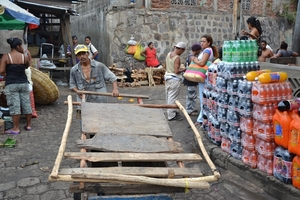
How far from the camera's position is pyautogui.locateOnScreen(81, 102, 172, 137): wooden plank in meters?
Result: 3.27

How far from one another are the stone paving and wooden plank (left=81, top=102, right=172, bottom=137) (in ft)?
3.33

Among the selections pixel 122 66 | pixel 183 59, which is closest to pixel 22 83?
pixel 122 66

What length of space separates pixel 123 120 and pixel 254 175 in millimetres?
2094

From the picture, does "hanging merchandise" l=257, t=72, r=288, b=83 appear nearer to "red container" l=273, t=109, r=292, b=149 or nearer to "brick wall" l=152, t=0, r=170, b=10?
"red container" l=273, t=109, r=292, b=149

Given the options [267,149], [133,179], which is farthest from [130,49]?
[133,179]

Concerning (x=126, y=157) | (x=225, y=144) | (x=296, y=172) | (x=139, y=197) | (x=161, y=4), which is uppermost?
(x=161, y=4)

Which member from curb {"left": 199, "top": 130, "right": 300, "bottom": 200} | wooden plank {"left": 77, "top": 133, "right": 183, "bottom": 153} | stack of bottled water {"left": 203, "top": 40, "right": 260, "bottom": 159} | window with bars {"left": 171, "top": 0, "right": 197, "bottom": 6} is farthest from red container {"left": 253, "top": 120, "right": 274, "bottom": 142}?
window with bars {"left": 171, "top": 0, "right": 197, "bottom": 6}

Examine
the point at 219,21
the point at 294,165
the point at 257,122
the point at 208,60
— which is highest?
the point at 219,21

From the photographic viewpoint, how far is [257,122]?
14.0 feet

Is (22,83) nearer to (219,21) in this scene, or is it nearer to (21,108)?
(21,108)

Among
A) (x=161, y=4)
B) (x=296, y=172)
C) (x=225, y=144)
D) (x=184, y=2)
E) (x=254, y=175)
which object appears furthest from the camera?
(x=184, y=2)

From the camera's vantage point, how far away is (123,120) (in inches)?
139

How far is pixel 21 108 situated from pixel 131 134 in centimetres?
441

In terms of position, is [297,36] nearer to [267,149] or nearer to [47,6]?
[267,149]
